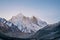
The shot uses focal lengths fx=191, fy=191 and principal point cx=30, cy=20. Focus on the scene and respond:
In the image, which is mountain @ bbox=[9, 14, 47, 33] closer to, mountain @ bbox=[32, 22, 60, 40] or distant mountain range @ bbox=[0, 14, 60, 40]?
distant mountain range @ bbox=[0, 14, 60, 40]

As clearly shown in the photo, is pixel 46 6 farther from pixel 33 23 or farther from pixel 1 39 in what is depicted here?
pixel 1 39

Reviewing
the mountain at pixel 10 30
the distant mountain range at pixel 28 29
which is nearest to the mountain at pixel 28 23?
the distant mountain range at pixel 28 29

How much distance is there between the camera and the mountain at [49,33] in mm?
9711

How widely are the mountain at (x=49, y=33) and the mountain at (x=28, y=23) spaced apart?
0.69ft

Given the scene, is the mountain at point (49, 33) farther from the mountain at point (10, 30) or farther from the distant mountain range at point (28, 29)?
the mountain at point (10, 30)

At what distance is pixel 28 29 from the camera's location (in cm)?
977

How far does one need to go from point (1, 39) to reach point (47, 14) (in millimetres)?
2686

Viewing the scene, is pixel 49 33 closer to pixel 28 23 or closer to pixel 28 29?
pixel 28 29

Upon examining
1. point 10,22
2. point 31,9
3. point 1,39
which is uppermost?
point 31,9

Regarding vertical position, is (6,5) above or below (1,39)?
above

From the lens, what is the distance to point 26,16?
971 centimetres

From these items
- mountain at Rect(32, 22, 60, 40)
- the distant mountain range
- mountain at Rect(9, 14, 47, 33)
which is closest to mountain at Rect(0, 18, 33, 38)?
the distant mountain range

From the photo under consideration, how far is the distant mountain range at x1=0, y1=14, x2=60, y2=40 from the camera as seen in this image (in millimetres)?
9570

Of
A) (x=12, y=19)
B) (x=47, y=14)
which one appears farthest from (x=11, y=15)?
(x=47, y=14)
